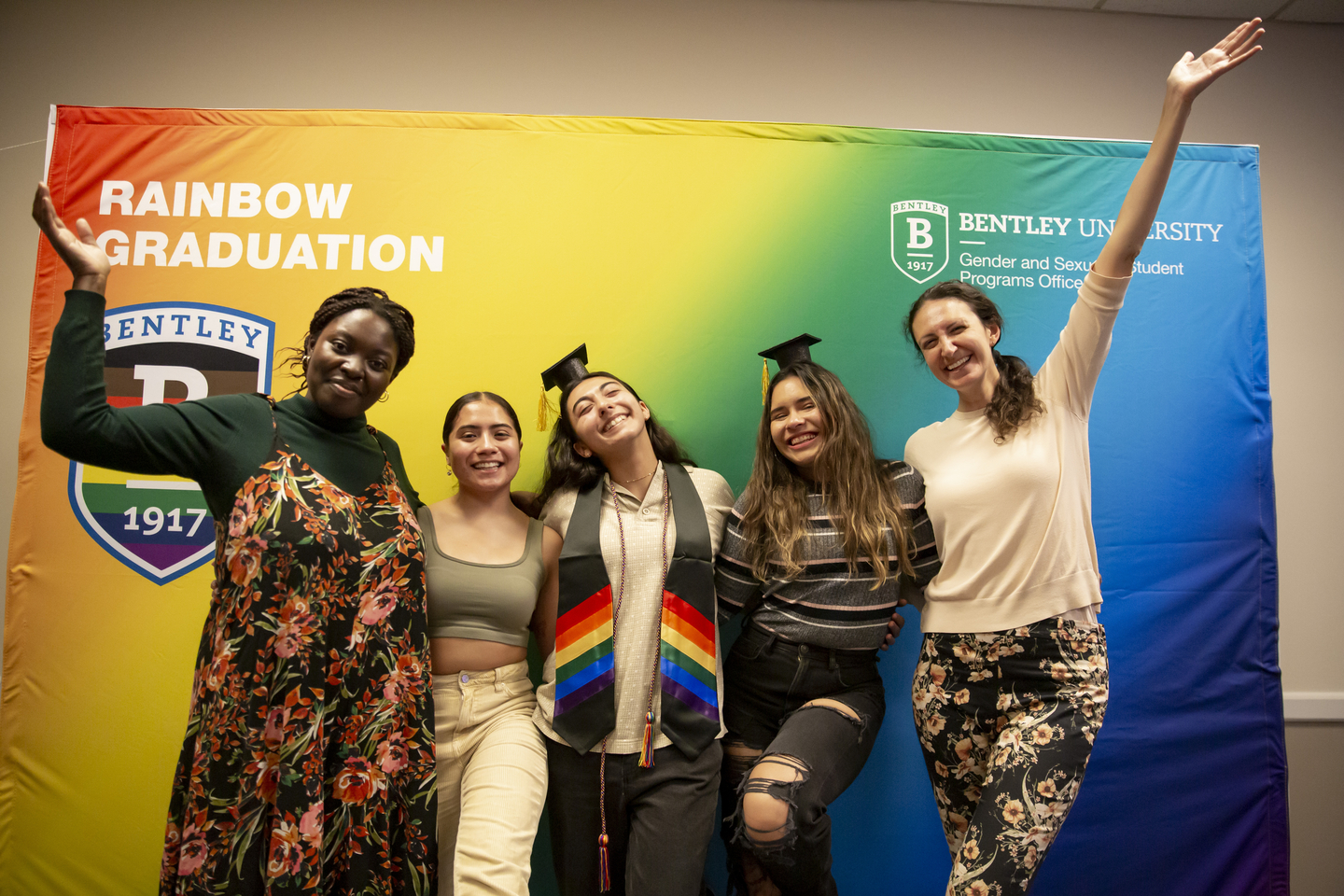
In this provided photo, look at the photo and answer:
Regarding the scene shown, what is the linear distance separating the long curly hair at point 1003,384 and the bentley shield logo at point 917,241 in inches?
25.9

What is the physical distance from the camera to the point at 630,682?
82.2 inches

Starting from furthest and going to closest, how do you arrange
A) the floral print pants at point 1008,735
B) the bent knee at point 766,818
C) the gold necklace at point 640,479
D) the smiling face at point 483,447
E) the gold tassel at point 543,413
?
the gold tassel at point 543,413
the gold necklace at point 640,479
the smiling face at point 483,447
the bent knee at point 766,818
the floral print pants at point 1008,735

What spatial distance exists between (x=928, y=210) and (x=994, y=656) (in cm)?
174

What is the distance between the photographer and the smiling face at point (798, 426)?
221cm

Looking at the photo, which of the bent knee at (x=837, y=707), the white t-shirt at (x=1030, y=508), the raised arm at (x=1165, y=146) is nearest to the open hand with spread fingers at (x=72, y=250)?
the bent knee at (x=837, y=707)

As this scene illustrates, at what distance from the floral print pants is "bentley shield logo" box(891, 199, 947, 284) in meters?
1.45

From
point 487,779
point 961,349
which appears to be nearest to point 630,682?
point 487,779

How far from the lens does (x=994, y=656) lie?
1.90m

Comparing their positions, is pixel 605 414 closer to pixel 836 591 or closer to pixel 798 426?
pixel 798 426

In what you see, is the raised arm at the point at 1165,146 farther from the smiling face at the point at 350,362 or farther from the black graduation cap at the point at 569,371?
the smiling face at the point at 350,362

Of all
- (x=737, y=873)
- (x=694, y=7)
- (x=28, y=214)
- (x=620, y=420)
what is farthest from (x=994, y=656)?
(x=28, y=214)

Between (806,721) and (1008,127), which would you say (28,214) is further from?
(1008,127)

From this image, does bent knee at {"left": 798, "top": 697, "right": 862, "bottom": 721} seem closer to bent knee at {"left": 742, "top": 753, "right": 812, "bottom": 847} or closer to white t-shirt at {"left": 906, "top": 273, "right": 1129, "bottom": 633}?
bent knee at {"left": 742, "top": 753, "right": 812, "bottom": 847}

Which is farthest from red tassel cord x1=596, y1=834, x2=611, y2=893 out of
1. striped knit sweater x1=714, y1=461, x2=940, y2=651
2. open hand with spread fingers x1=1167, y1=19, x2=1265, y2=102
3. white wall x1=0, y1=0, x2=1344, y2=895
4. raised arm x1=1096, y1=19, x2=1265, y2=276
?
white wall x1=0, y1=0, x2=1344, y2=895
